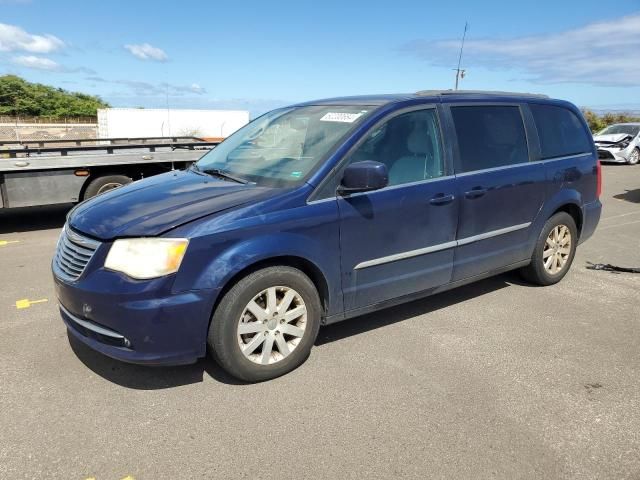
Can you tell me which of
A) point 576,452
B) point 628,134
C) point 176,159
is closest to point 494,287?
point 576,452

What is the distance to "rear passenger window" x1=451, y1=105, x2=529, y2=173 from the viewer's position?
13.5 ft

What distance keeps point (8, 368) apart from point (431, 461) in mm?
2767

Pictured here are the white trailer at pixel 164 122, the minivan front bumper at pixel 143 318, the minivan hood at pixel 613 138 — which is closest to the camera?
the minivan front bumper at pixel 143 318

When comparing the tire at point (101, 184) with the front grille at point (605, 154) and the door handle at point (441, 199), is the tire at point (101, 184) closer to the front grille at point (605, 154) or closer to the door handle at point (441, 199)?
the door handle at point (441, 199)

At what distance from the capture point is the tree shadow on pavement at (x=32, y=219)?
25.4 ft

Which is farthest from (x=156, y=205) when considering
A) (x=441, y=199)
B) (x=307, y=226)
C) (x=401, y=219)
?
(x=441, y=199)

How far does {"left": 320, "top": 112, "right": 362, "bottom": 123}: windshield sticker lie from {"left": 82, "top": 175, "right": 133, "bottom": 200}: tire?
475 centimetres

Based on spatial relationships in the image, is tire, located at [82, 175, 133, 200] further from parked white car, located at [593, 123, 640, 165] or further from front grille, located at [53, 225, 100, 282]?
parked white car, located at [593, 123, 640, 165]

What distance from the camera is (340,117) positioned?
3.84m

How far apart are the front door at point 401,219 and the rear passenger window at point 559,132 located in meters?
1.42

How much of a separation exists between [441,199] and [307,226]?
3.97 ft

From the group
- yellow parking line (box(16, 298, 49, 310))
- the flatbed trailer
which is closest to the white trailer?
the flatbed trailer

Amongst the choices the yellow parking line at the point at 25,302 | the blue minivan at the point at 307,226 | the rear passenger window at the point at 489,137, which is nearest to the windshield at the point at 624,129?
the blue minivan at the point at 307,226

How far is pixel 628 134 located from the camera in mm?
19047
